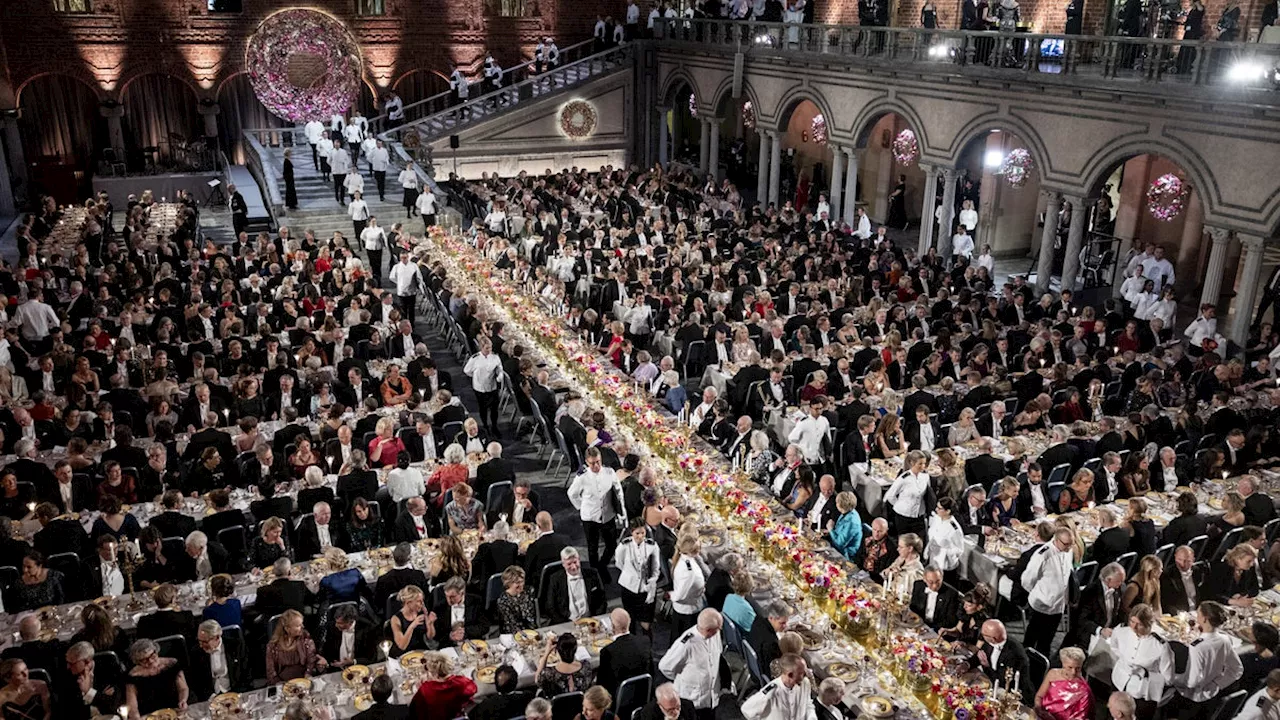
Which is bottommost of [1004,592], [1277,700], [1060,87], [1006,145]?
[1004,592]

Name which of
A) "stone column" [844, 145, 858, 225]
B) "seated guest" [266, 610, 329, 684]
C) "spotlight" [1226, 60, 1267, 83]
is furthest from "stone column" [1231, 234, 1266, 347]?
"seated guest" [266, 610, 329, 684]

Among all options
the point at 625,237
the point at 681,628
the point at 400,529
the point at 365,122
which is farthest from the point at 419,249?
the point at 681,628

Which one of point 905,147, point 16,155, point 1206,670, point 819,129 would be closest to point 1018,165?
point 905,147

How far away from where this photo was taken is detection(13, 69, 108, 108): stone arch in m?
30.1

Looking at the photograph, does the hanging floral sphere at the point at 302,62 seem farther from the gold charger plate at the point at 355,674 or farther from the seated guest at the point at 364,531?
the gold charger plate at the point at 355,674

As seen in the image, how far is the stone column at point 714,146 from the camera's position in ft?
103

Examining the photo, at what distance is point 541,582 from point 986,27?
58.9 ft

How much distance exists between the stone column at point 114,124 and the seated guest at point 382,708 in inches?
1177

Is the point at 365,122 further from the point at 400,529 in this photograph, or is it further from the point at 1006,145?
the point at 400,529

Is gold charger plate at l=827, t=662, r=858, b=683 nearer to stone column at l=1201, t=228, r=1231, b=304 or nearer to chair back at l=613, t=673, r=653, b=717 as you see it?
chair back at l=613, t=673, r=653, b=717

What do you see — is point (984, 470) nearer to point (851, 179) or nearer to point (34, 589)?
point (34, 589)

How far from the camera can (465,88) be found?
109ft

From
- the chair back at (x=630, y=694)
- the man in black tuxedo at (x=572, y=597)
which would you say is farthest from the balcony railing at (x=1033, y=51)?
the chair back at (x=630, y=694)

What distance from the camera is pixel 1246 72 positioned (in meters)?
15.7
